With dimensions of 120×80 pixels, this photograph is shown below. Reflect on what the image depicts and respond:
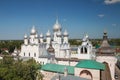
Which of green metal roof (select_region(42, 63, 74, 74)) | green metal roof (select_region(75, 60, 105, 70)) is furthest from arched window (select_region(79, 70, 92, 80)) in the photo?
green metal roof (select_region(42, 63, 74, 74))

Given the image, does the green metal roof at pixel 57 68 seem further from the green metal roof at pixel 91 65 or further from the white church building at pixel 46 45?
the white church building at pixel 46 45

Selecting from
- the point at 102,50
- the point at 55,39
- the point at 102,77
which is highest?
the point at 55,39

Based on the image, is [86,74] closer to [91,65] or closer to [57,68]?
[91,65]

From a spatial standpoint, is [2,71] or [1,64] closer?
[2,71]

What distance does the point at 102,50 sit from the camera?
3117cm

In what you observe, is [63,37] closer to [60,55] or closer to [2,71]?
[60,55]

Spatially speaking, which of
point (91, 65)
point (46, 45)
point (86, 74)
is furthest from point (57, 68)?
point (46, 45)

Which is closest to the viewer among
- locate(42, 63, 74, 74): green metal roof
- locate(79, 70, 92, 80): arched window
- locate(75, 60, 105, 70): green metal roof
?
locate(75, 60, 105, 70): green metal roof

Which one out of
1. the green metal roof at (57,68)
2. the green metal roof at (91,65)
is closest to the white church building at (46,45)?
the green metal roof at (57,68)

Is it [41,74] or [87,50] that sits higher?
[87,50]

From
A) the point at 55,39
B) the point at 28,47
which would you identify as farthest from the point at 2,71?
the point at 55,39

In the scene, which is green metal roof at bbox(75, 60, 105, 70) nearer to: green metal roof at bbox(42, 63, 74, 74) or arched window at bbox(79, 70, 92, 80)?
arched window at bbox(79, 70, 92, 80)

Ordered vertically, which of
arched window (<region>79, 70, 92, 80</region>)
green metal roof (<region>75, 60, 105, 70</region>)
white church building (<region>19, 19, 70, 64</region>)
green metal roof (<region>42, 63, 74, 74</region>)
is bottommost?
arched window (<region>79, 70, 92, 80</region>)

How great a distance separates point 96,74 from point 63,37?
78.9 ft
